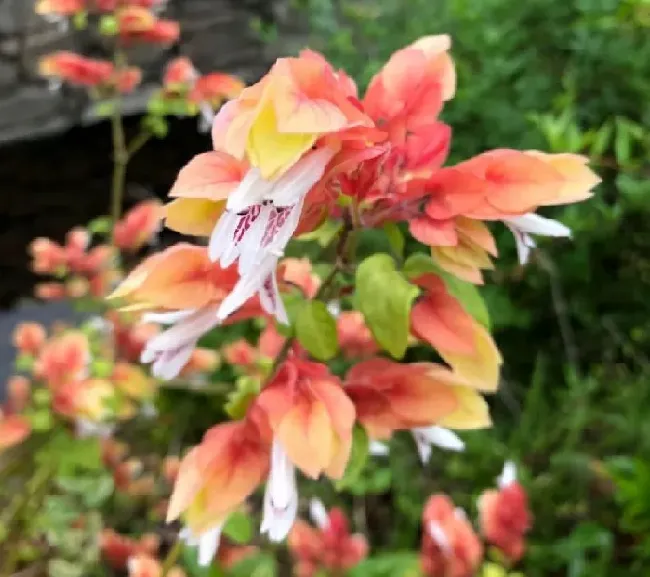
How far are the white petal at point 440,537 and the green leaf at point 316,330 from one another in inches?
16.6

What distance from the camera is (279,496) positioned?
0.36 metres

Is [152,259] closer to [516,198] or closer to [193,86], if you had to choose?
[516,198]

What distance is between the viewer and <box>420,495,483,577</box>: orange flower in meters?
0.73

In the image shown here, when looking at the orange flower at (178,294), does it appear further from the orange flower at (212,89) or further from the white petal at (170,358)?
the orange flower at (212,89)

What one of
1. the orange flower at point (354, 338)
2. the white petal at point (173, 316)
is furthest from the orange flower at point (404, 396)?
the orange flower at point (354, 338)

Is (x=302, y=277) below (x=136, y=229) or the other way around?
the other way around

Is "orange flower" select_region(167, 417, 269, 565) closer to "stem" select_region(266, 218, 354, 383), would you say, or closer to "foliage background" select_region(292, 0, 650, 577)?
"stem" select_region(266, 218, 354, 383)

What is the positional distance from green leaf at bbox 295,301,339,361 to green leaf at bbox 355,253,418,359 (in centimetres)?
4

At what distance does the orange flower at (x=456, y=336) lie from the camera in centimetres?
38

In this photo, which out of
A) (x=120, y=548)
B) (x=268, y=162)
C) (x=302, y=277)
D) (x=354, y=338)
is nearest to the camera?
(x=268, y=162)

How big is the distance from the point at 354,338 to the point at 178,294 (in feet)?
0.91

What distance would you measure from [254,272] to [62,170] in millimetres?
2568

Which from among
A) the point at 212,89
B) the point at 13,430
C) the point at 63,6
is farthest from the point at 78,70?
the point at 13,430

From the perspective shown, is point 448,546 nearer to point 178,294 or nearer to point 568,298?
point 178,294
